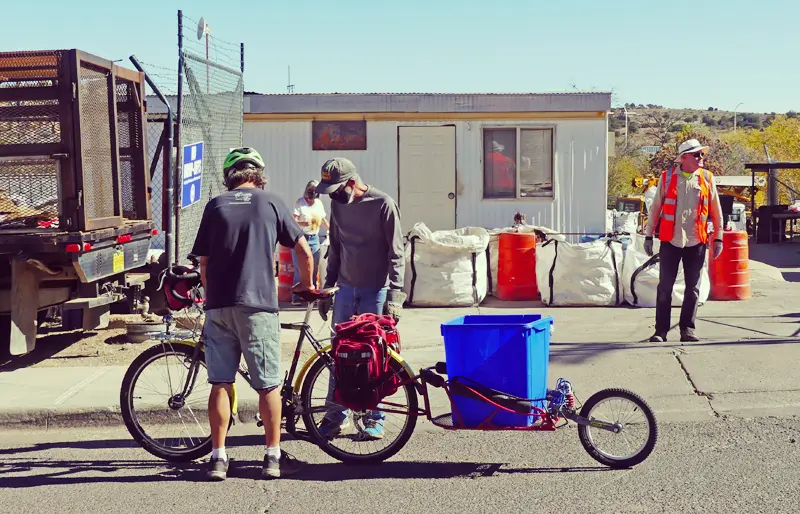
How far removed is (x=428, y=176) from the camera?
50.1 ft

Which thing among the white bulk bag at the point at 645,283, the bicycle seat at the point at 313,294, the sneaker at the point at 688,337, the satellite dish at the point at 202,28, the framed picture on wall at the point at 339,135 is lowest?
the sneaker at the point at 688,337

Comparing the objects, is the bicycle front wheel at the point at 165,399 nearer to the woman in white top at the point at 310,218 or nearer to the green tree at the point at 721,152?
the woman in white top at the point at 310,218

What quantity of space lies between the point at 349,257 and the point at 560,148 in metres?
9.42

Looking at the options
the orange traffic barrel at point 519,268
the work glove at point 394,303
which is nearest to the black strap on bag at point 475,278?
the orange traffic barrel at point 519,268

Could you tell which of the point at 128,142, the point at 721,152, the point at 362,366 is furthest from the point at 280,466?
the point at 721,152

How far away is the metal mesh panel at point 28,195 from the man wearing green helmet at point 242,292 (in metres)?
3.31

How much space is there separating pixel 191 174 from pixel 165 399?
4762 mm

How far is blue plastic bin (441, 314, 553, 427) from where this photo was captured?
5.58 meters

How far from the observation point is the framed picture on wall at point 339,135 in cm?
1519

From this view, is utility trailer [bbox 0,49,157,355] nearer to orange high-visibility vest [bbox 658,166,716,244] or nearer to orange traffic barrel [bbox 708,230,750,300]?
orange high-visibility vest [bbox 658,166,716,244]

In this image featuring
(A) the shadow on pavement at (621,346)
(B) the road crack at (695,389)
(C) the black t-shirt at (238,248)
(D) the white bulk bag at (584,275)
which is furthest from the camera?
(D) the white bulk bag at (584,275)

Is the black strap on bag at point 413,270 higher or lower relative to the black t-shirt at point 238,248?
lower

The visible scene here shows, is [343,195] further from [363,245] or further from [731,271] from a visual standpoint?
[731,271]

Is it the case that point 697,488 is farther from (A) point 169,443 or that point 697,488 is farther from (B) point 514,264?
(B) point 514,264
